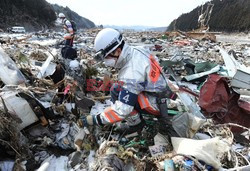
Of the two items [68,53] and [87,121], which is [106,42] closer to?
[87,121]

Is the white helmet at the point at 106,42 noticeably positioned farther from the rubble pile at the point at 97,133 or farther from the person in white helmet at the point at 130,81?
the rubble pile at the point at 97,133

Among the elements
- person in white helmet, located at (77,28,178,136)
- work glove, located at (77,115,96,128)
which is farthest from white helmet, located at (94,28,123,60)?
work glove, located at (77,115,96,128)

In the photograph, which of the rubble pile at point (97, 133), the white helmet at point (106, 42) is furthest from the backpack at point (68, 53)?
the white helmet at point (106, 42)

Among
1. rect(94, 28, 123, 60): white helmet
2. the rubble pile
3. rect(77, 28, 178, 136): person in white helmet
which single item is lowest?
the rubble pile

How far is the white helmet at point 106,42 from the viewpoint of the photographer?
7.75 feet

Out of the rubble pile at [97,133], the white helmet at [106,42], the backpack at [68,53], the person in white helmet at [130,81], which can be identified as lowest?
the rubble pile at [97,133]

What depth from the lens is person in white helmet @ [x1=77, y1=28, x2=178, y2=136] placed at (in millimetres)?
2303

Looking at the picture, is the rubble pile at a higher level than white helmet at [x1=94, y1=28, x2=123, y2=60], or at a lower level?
lower

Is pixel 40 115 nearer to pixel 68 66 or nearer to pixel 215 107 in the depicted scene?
pixel 68 66

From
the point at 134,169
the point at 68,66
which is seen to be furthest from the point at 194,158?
the point at 68,66

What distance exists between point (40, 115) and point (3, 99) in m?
0.49

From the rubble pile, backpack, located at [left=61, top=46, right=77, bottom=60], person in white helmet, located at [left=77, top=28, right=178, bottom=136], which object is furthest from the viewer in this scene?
backpack, located at [left=61, top=46, right=77, bottom=60]

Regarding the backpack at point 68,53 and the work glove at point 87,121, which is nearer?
the work glove at point 87,121

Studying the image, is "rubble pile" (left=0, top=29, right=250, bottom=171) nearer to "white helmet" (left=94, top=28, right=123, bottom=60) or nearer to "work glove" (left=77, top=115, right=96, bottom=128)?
"work glove" (left=77, top=115, right=96, bottom=128)
